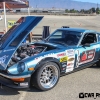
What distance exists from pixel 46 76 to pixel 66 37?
172 cm

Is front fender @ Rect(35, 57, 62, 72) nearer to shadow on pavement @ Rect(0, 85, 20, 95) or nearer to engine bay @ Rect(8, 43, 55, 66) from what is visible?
engine bay @ Rect(8, 43, 55, 66)

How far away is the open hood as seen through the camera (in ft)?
15.3

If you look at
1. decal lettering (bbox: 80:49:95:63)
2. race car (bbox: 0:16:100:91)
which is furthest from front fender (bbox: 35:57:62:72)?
decal lettering (bbox: 80:49:95:63)

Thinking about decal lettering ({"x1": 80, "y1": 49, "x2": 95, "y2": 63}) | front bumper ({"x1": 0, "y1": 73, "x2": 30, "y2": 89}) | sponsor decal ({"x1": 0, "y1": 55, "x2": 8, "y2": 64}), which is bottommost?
front bumper ({"x1": 0, "y1": 73, "x2": 30, "y2": 89})

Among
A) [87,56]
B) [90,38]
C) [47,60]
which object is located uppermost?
[90,38]

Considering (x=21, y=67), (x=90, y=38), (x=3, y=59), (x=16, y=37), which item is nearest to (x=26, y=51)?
(x=16, y=37)

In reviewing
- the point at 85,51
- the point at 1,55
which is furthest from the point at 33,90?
the point at 85,51

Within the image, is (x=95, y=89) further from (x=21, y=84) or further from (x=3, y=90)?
(x=3, y=90)

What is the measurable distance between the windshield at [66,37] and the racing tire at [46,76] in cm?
117

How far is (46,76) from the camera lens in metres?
4.73

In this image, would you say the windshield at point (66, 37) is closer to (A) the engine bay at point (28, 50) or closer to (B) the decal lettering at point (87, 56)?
(B) the decal lettering at point (87, 56)

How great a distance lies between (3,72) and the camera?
440cm

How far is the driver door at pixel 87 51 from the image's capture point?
5434 mm

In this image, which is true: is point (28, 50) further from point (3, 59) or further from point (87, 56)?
point (87, 56)
